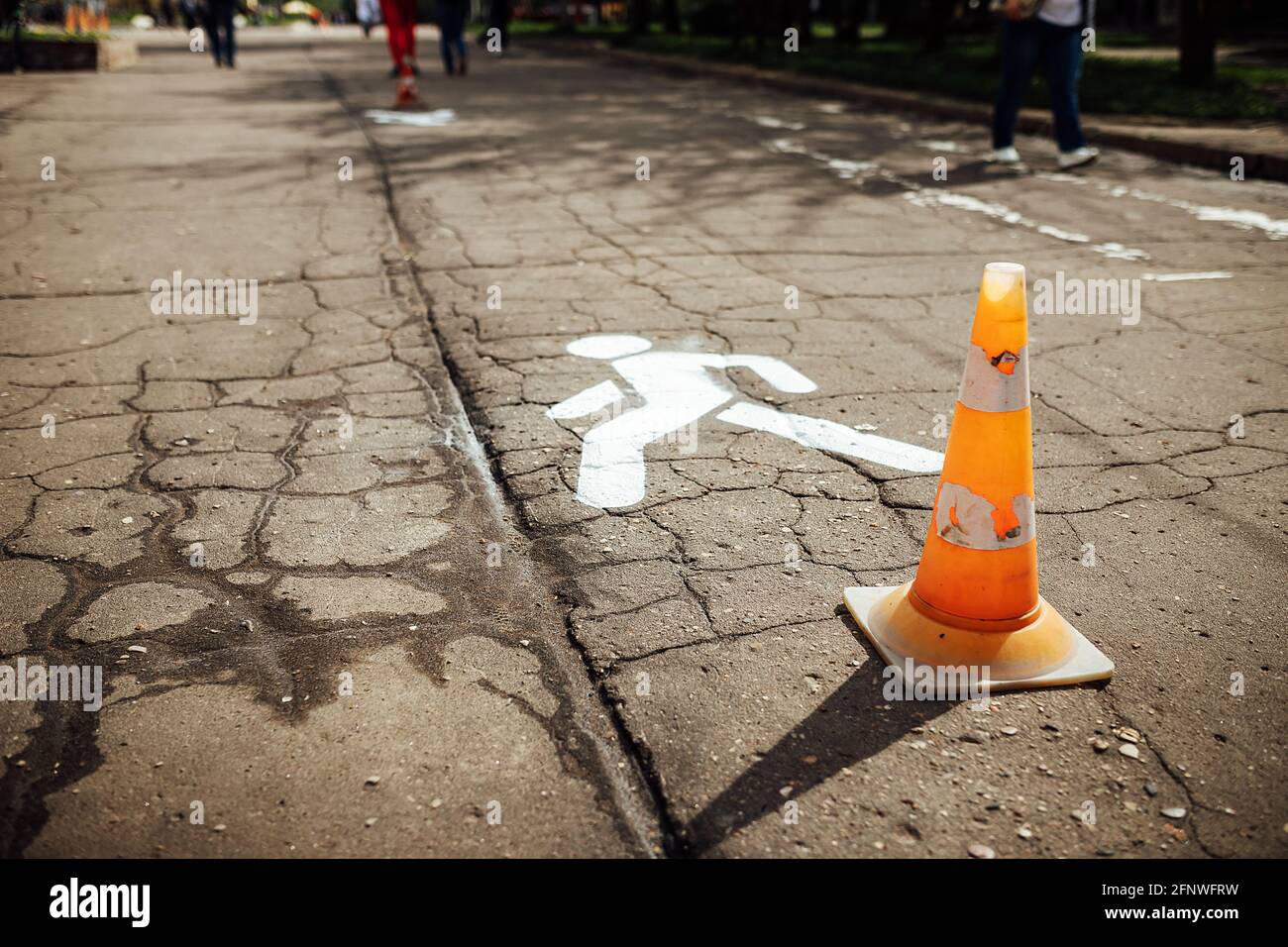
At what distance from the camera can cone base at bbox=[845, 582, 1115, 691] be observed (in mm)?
2363

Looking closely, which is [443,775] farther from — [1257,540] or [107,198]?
[107,198]

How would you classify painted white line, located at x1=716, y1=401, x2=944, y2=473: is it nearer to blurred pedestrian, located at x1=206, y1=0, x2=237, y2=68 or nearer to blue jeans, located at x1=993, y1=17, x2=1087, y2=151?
blue jeans, located at x1=993, y1=17, x2=1087, y2=151

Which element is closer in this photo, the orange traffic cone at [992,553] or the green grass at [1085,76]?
the orange traffic cone at [992,553]

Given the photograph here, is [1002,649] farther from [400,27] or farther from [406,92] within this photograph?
[400,27]

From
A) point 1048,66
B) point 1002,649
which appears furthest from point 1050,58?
point 1002,649

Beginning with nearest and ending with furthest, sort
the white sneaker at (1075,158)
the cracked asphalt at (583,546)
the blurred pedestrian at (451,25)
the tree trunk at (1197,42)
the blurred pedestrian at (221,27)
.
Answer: the cracked asphalt at (583,546) < the white sneaker at (1075,158) < the tree trunk at (1197,42) < the blurred pedestrian at (451,25) < the blurred pedestrian at (221,27)

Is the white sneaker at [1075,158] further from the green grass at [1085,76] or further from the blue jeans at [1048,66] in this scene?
the green grass at [1085,76]

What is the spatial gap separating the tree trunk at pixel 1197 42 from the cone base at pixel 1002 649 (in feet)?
39.1

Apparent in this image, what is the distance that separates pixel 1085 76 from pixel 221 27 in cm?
1380

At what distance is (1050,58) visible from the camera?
7996 millimetres

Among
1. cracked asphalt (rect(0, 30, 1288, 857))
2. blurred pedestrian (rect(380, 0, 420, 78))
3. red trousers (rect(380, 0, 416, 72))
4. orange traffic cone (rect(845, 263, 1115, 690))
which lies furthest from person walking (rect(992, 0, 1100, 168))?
red trousers (rect(380, 0, 416, 72))

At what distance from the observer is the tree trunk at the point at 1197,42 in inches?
460

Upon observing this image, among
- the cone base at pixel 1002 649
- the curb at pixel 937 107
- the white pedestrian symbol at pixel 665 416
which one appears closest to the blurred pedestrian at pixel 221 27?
the curb at pixel 937 107

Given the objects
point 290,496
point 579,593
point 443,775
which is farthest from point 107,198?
point 443,775
